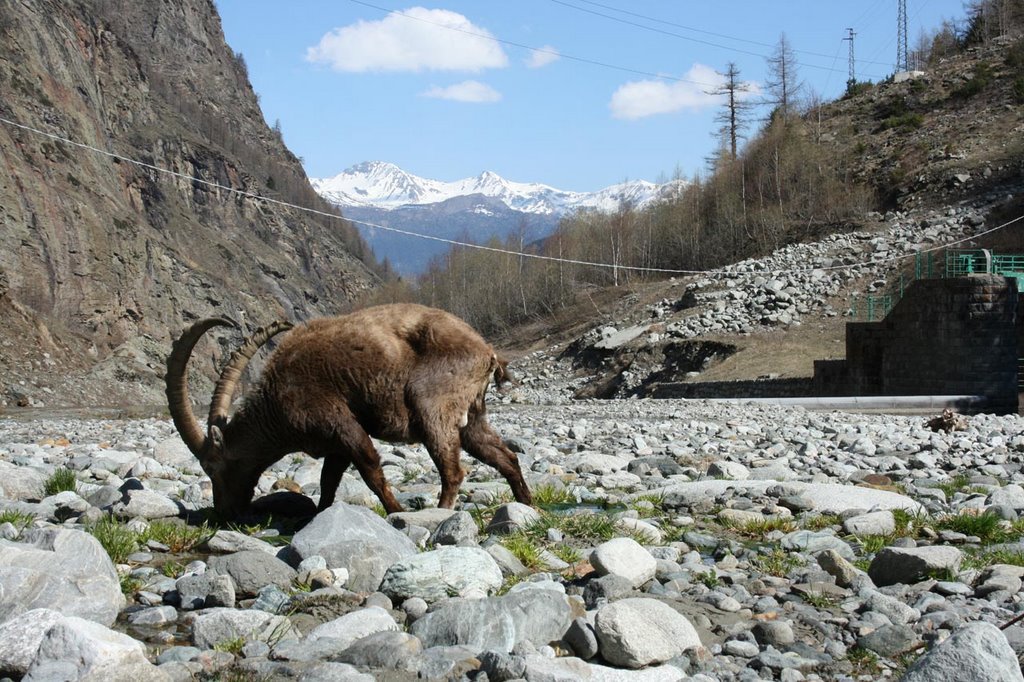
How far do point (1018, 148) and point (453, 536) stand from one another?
2375 inches

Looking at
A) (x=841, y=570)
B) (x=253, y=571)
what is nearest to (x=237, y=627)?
(x=253, y=571)

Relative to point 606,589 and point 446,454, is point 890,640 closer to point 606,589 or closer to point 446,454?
point 606,589

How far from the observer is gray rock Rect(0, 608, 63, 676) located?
3783 mm

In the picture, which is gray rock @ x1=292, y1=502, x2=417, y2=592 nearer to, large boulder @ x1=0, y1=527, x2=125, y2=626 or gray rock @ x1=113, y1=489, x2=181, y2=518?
large boulder @ x1=0, y1=527, x2=125, y2=626

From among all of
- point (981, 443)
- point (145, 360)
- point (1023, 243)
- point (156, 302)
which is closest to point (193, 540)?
point (981, 443)

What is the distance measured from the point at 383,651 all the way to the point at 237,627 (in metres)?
0.82

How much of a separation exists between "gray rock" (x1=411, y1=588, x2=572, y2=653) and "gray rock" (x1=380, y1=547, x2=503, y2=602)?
1.31 ft

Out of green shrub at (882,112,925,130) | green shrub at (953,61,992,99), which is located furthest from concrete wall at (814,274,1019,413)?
green shrub at (953,61,992,99)

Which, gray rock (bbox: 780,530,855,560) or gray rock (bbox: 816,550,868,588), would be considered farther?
gray rock (bbox: 780,530,855,560)

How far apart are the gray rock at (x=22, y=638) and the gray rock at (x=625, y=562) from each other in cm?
266

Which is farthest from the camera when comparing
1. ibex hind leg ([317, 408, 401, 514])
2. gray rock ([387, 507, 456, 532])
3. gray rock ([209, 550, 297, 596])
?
ibex hind leg ([317, 408, 401, 514])

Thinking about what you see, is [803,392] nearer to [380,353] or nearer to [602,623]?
[380,353]

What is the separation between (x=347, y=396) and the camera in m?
7.27

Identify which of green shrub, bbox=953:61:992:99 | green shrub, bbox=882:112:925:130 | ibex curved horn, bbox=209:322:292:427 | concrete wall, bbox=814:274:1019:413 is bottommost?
concrete wall, bbox=814:274:1019:413
